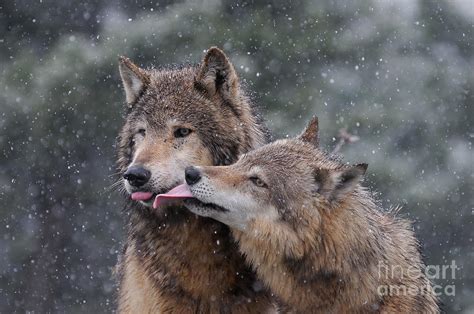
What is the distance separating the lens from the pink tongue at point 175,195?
602 centimetres

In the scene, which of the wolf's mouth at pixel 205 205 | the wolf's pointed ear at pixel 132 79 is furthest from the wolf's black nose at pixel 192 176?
the wolf's pointed ear at pixel 132 79

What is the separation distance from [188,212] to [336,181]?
104 centimetres

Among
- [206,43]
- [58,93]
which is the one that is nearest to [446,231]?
[206,43]

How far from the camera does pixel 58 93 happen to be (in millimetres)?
17469

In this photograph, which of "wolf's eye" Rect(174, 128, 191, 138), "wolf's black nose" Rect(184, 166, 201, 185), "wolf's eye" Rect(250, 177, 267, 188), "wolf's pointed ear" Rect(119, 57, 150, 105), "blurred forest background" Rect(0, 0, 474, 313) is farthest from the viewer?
"blurred forest background" Rect(0, 0, 474, 313)

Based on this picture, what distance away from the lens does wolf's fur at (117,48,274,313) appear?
6.58 meters

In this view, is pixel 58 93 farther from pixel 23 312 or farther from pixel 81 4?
→ pixel 23 312

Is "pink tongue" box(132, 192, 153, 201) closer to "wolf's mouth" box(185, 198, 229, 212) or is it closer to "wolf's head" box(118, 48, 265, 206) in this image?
"wolf's head" box(118, 48, 265, 206)

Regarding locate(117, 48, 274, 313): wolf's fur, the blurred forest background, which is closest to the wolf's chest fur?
locate(117, 48, 274, 313): wolf's fur

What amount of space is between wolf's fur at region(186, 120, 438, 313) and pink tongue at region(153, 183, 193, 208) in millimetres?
66

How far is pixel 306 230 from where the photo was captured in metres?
6.14

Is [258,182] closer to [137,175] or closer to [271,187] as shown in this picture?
[271,187]

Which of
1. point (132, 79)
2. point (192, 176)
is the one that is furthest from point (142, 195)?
point (132, 79)

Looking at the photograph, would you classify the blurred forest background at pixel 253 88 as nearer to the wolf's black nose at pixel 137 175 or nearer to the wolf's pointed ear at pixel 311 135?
the wolf's pointed ear at pixel 311 135
